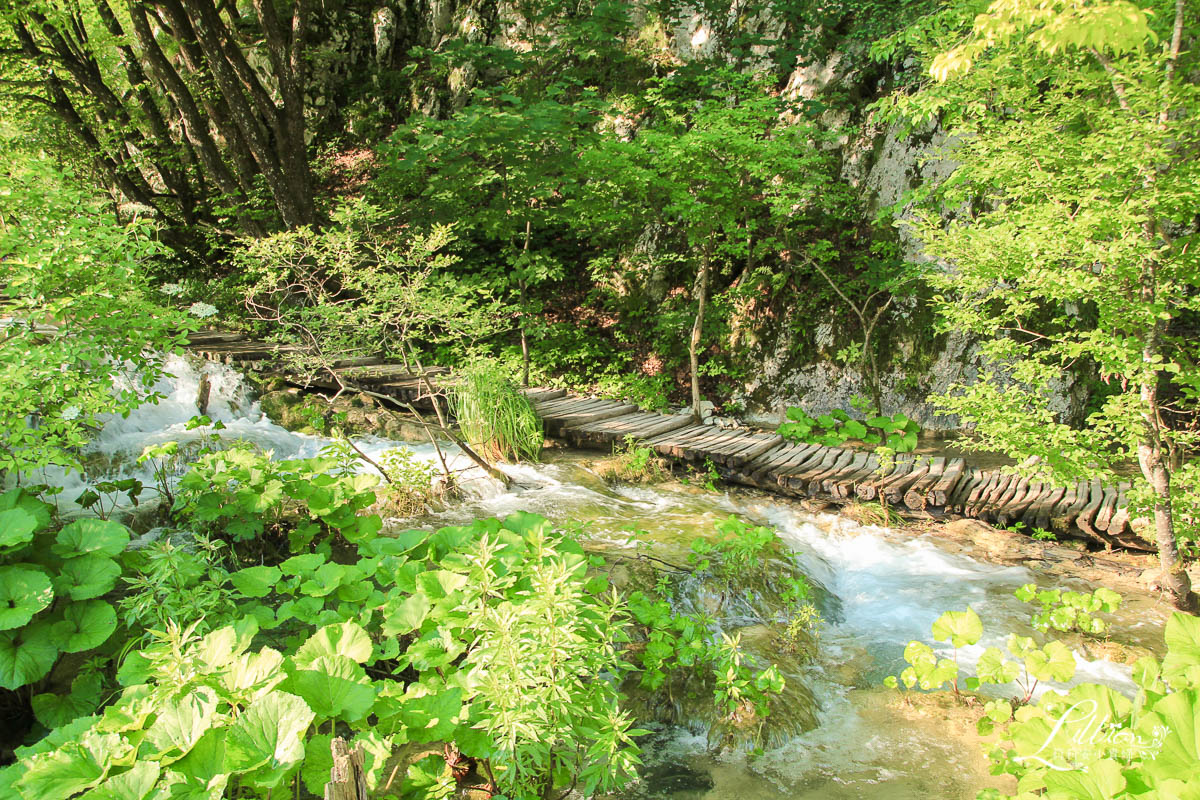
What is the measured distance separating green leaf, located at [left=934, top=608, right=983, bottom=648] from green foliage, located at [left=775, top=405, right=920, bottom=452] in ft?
13.6

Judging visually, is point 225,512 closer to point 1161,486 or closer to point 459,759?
point 459,759

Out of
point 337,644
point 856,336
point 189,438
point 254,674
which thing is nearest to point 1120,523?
point 856,336

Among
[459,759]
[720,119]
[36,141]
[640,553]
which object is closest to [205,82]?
[36,141]

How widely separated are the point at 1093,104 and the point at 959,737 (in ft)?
11.3

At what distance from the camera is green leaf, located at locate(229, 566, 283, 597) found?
8.91 feet

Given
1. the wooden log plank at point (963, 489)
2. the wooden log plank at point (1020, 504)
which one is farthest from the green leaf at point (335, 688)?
the wooden log plank at point (1020, 504)

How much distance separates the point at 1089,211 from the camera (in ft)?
10.5

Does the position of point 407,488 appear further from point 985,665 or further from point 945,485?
point 945,485

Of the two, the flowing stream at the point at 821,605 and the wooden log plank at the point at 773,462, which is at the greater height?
the wooden log plank at the point at 773,462

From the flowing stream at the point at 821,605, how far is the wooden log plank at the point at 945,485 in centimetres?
41

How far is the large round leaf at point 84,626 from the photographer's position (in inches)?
93.9

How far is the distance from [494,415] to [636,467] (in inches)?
62.6

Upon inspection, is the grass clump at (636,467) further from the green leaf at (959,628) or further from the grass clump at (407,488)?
the green leaf at (959,628)

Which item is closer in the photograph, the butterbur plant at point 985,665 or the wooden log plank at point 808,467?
the butterbur plant at point 985,665
